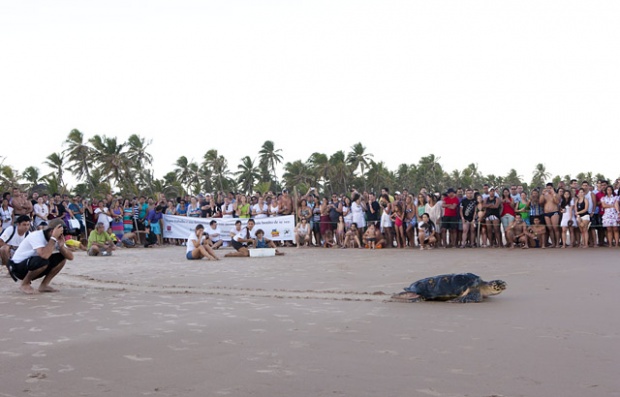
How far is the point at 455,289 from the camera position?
7.31 metres

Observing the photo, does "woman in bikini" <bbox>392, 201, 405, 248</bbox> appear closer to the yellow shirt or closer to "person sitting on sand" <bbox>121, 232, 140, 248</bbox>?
the yellow shirt

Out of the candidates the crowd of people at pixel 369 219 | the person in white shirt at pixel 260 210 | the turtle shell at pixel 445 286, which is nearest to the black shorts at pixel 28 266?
the crowd of people at pixel 369 219

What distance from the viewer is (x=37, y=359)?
4648 mm

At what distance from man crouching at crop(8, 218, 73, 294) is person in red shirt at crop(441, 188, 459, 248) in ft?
34.8

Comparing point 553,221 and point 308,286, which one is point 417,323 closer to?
point 308,286

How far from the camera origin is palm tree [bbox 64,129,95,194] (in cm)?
5338

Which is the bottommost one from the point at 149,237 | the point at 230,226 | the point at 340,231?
the point at 149,237

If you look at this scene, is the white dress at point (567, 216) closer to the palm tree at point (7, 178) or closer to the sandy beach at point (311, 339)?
the sandy beach at point (311, 339)

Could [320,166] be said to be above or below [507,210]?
above

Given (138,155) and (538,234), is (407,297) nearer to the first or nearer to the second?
(538,234)

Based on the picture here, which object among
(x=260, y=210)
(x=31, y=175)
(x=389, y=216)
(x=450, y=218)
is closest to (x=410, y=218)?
(x=389, y=216)

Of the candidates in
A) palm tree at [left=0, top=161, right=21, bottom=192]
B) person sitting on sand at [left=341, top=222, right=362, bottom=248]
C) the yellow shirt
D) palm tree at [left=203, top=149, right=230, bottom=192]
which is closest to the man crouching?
the yellow shirt

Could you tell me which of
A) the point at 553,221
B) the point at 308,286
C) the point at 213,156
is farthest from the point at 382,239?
the point at 213,156

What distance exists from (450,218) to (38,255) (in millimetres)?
11108
